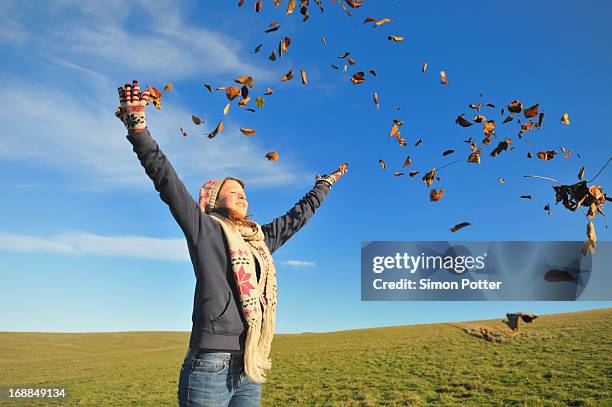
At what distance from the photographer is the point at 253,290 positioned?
411 centimetres

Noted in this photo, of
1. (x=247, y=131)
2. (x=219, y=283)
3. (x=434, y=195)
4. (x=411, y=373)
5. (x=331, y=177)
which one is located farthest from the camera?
(x=411, y=373)

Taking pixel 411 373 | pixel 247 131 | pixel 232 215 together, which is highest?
pixel 247 131

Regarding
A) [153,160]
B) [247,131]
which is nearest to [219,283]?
[153,160]

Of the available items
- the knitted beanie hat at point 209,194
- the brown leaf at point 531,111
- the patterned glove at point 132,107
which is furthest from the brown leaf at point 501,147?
the patterned glove at point 132,107

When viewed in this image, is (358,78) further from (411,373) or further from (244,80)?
(411,373)

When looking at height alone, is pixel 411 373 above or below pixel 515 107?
below

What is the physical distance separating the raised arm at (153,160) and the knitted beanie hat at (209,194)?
1.64ft

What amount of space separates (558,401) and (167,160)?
51.1ft

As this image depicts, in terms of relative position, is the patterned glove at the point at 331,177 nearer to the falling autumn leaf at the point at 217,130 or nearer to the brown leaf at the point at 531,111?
the falling autumn leaf at the point at 217,130

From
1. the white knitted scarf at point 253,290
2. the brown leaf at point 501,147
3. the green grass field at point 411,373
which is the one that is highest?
the brown leaf at point 501,147

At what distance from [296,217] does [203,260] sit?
153 centimetres

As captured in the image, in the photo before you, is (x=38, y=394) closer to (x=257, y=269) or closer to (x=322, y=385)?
(x=322, y=385)

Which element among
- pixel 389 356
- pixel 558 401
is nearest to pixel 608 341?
pixel 389 356

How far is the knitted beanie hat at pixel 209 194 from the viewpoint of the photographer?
173 inches
